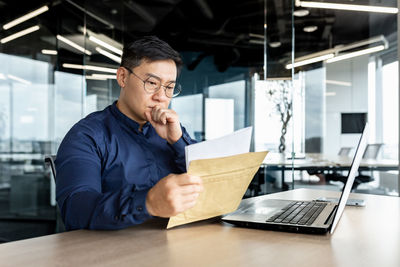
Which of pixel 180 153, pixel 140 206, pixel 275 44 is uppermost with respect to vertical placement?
pixel 275 44

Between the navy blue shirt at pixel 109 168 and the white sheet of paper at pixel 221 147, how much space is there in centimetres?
14

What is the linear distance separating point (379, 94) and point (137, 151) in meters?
4.31

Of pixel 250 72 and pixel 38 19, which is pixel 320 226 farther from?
pixel 250 72

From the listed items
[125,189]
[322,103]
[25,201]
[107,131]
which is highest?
[322,103]

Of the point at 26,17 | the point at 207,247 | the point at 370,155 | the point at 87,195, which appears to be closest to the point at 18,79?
the point at 26,17

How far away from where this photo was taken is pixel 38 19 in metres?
4.00

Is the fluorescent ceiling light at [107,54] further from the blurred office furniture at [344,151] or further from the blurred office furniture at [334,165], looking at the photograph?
the blurred office furniture at [344,151]

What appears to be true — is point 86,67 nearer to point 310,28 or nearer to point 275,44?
point 275,44

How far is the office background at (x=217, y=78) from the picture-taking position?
12.1 feet

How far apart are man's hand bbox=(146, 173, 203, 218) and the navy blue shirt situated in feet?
0.12

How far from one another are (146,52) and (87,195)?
581mm

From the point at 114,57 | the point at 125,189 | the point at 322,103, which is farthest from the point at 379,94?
the point at 125,189

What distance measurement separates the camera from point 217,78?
6.75 m

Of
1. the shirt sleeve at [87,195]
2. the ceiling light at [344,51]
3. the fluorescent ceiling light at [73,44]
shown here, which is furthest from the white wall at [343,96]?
the shirt sleeve at [87,195]
